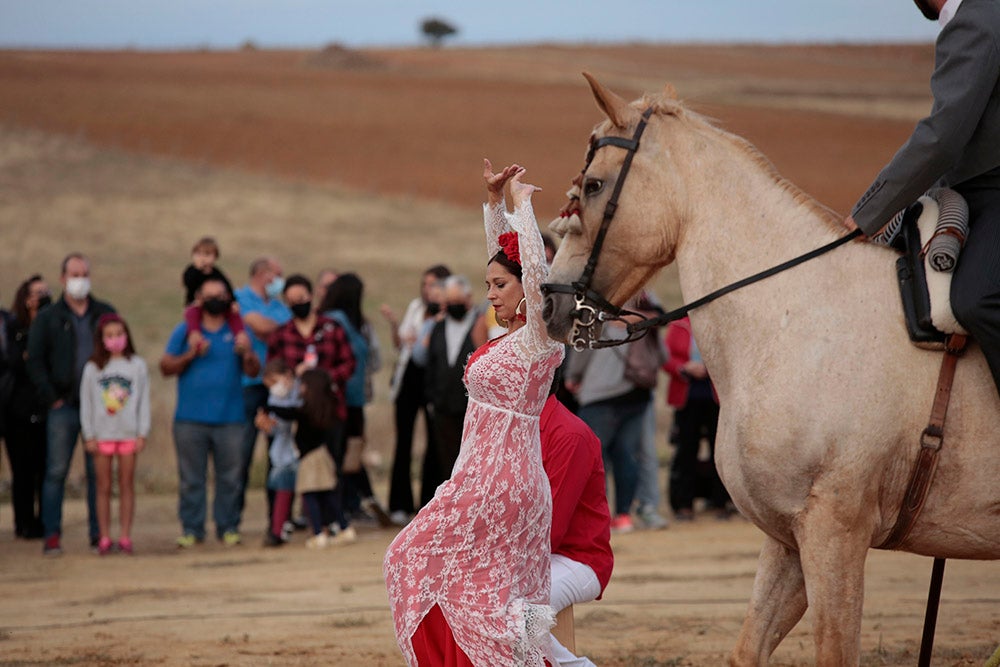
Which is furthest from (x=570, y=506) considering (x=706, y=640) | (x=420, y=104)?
(x=420, y=104)

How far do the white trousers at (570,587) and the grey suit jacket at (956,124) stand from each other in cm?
192

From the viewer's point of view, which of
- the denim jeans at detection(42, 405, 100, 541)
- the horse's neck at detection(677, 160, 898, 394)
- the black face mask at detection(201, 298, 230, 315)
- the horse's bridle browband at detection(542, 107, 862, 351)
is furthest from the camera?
the black face mask at detection(201, 298, 230, 315)

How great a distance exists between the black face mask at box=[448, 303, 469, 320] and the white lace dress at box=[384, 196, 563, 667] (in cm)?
696

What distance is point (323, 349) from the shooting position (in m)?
12.3

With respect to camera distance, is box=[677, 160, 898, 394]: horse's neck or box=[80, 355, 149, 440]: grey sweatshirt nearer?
box=[677, 160, 898, 394]: horse's neck

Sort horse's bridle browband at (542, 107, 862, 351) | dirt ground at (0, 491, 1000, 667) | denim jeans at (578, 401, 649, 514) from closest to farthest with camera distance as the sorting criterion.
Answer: horse's bridle browband at (542, 107, 862, 351) < dirt ground at (0, 491, 1000, 667) < denim jeans at (578, 401, 649, 514)

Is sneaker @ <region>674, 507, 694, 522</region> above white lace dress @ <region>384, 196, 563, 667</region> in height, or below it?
below

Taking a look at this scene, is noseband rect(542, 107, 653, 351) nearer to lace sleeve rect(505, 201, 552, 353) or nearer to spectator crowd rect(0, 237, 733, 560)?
lace sleeve rect(505, 201, 552, 353)

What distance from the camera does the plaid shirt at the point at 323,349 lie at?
40.4ft

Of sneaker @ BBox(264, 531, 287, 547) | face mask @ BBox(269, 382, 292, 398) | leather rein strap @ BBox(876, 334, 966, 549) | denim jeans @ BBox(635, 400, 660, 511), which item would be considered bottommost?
sneaker @ BBox(264, 531, 287, 547)

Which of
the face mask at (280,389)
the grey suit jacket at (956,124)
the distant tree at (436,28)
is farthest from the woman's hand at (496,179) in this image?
the distant tree at (436,28)

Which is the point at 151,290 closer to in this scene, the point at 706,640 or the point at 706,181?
the point at 706,640

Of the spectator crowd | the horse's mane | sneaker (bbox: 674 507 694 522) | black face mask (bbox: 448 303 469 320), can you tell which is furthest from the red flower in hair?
sneaker (bbox: 674 507 694 522)

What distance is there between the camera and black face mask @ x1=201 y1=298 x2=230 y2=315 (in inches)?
487
